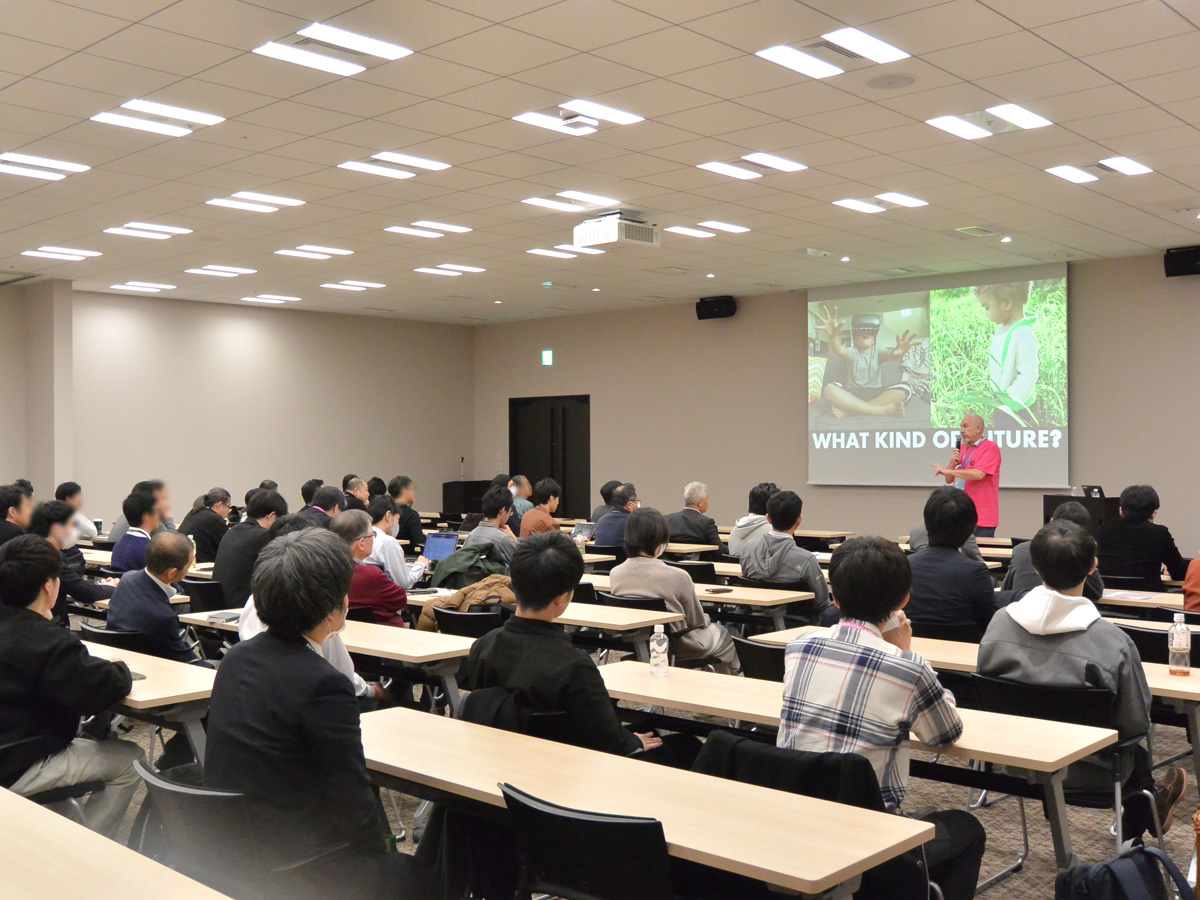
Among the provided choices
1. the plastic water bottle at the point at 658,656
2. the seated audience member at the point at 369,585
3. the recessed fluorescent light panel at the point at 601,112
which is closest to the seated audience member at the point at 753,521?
the recessed fluorescent light panel at the point at 601,112

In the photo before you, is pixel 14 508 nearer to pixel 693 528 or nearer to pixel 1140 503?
pixel 693 528

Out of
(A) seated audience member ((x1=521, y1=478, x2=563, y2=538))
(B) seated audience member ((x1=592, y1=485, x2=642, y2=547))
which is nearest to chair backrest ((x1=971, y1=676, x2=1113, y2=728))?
(A) seated audience member ((x1=521, y1=478, x2=563, y2=538))

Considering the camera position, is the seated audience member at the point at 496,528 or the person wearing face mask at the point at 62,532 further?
the seated audience member at the point at 496,528

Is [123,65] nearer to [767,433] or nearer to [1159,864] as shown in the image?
[1159,864]

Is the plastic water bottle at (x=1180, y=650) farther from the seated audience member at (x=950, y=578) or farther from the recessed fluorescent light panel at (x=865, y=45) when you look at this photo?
the recessed fluorescent light panel at (x=865, y=45)

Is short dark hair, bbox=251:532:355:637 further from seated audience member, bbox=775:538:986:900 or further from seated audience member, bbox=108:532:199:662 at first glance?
seated audience member, bbox=108:532:199:662

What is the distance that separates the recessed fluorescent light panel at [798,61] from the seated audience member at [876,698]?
12.0 feet

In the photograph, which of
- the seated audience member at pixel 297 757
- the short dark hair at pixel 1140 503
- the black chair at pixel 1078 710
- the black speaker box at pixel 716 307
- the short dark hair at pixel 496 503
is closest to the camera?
the seated audience member at pixel 297 757

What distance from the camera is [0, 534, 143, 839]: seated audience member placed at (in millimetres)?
2936

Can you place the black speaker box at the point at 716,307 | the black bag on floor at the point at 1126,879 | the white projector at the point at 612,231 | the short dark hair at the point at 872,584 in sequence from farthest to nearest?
the black speaker box at the point at 716,307, the white projector at the point at 612,231, the short dark hair at the point at 872,584, the black bag on floor at the point at 1126,879

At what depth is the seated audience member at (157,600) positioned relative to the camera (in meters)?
4.24

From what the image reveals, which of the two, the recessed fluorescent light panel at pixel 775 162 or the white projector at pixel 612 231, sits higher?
the recessed fluorescent light panel at pixel 775 162

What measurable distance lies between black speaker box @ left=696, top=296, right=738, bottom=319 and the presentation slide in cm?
124

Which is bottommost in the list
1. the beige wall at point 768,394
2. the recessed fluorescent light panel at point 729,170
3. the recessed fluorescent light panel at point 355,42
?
the beige wall at point 768,394
